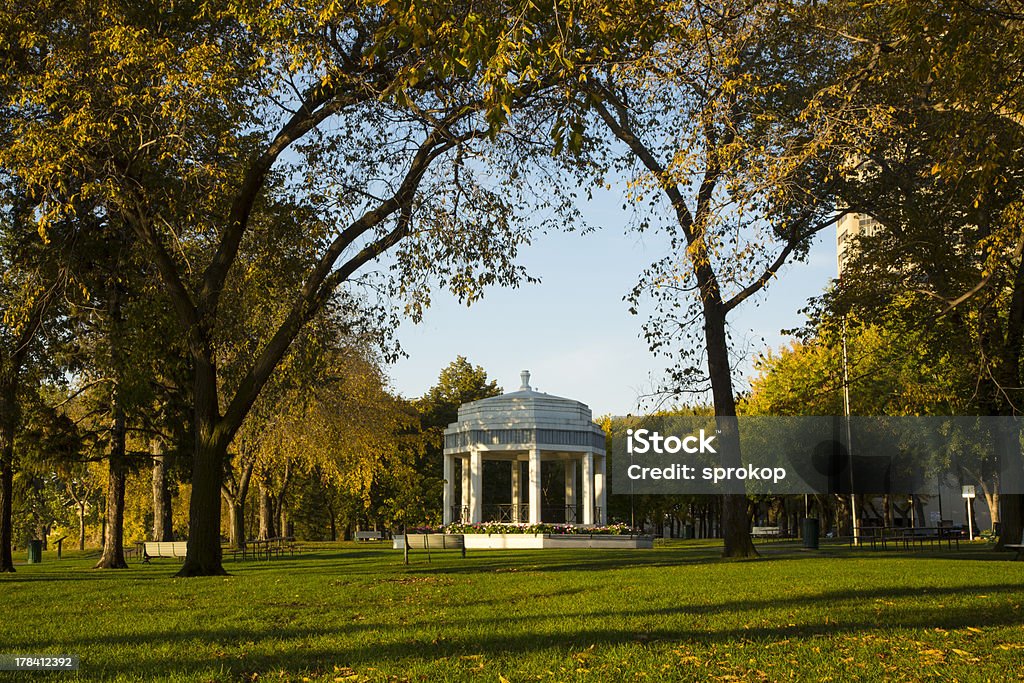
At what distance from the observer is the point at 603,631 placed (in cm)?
912

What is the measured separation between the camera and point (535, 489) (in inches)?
1807

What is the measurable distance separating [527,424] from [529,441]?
77 cm

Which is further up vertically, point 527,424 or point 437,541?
point 527,424

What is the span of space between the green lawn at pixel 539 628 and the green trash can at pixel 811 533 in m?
17.0

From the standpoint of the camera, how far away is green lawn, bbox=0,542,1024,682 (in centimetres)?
711

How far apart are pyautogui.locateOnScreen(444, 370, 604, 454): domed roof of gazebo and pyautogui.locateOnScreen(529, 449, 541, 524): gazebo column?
56 cm

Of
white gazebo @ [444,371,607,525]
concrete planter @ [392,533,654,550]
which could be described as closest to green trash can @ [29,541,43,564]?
concrete planter @ [392,533,654,550]

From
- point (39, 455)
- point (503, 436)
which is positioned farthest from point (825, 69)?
point (503, 436)

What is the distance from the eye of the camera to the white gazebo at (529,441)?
4612 cm

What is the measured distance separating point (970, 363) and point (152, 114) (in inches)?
777

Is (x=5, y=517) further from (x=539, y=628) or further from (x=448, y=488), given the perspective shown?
(x=448, y=488)

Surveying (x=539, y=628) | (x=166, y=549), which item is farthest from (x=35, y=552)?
(x=539, y=628)

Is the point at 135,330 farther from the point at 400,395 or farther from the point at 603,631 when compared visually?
the point at 400,395

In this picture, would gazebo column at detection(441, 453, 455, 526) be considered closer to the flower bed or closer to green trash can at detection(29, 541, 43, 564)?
the flower bed
